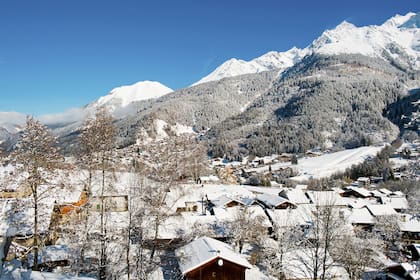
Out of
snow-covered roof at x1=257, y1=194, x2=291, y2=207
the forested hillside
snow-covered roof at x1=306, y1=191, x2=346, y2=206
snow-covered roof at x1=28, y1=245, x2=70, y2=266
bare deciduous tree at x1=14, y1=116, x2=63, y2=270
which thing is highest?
the forested hillside

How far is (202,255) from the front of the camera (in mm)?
19750

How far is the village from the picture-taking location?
12.6 m

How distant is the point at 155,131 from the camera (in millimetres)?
22188

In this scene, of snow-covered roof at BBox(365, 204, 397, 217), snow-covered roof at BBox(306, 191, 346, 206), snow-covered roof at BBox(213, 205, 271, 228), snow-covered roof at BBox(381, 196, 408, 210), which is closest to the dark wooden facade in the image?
snow-covered roof at BBox(306, 191, 346, 206)

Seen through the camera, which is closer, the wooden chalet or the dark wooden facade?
the dark wooden facade

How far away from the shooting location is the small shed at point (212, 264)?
19.3 m

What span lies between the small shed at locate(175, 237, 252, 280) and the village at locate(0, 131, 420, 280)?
0.06m

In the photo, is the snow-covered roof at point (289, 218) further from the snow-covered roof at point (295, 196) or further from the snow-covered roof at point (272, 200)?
the snow-covered roof at point (295, 196)

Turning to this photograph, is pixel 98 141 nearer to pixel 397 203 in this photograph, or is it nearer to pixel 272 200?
pixel 272 200

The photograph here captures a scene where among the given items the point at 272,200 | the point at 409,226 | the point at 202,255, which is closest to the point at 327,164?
the point at 272,200

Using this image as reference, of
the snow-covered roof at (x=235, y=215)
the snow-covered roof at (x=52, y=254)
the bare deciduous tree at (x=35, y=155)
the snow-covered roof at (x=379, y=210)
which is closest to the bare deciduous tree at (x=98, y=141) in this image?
the bare deciduous tree at (x=35, y=155)

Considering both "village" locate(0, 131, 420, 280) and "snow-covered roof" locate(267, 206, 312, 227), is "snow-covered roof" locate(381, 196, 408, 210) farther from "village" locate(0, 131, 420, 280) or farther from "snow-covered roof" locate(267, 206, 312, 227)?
"snow-covered roof" locate(267, 206, 312, 227)

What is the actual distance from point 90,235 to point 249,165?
110 m

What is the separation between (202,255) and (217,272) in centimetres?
148
